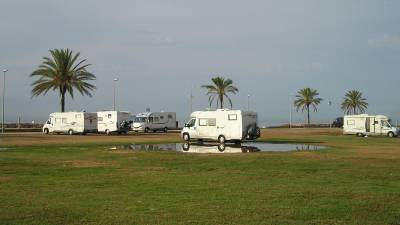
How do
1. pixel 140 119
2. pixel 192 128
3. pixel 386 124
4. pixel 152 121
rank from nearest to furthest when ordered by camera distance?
pixel 192 128, pixel 386 124, pixel 152 121, pixel 140 119

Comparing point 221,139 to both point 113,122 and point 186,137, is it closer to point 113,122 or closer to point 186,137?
point 186,137

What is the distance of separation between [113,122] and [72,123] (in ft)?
13.6

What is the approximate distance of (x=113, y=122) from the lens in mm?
57250

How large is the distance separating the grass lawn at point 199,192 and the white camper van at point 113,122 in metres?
35.6

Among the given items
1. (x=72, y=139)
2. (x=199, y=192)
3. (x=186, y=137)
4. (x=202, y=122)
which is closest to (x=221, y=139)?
(x=202, y=122)

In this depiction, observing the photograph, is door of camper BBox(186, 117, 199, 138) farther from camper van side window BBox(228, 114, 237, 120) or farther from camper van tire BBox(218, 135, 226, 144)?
camper van side window BBox(228, 114, 237, 120)

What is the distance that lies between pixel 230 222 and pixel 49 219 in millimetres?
3095

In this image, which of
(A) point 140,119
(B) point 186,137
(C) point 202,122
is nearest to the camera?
(C) point 202,122

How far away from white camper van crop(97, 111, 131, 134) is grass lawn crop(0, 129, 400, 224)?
3565cm

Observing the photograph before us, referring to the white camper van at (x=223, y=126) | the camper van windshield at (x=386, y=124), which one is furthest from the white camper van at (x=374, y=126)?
the white camper van at (x=223, y=126)

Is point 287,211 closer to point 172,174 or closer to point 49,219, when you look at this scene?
point 49,219

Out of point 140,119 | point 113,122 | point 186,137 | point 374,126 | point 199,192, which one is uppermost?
point 140,119

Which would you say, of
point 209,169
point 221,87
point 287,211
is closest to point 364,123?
point 221,87

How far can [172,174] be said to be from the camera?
1692 centimetres
